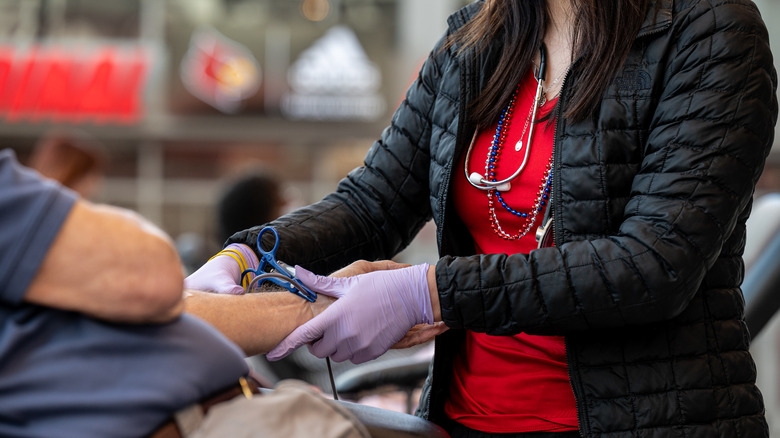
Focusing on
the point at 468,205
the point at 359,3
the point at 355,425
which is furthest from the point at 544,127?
the point at 359,3

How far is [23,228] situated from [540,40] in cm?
100

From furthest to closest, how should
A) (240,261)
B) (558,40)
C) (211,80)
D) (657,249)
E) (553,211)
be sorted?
1. (211,80)
2. (558,40)
3. (240,261)
4. (553,211)
5. (657,249)

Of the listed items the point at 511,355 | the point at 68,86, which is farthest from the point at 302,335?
the point at 68,86

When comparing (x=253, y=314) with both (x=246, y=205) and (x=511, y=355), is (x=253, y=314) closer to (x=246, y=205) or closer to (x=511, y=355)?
(x=511, y=355)

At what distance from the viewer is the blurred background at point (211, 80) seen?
9836mm

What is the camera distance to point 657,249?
41.9 inches

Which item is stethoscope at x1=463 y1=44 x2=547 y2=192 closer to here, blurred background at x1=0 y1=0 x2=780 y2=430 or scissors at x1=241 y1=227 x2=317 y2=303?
scissors at x1=241 y1=227 x2=317 y2=303

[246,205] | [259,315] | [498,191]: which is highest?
[498,191]

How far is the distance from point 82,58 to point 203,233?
2761mm

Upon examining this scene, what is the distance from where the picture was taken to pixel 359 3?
32.5 ft

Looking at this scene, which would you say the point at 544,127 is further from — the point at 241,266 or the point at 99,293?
the point at 99,293

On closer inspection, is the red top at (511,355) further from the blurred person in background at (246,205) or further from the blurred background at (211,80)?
the blurred background at (211,80)

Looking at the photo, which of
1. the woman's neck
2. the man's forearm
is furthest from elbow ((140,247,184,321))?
the woman's neck

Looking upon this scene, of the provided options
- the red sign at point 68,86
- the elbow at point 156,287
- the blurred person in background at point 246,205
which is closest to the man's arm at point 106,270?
the elbow at point 156,287
